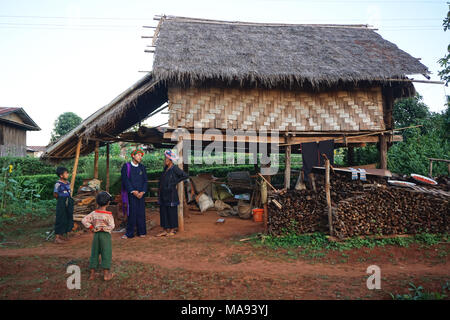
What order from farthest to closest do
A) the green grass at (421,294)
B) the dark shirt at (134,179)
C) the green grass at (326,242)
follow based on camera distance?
the dark shirt at (134,179) < the green grass at (326,242) < the green grass at (421,294)

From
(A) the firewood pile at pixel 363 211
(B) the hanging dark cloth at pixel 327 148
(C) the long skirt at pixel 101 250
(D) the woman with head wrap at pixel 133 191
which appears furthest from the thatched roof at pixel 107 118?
(B) the hanging dark cloth at pixel 327 148

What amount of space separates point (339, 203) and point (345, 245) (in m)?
0.78

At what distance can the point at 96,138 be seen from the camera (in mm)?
7160

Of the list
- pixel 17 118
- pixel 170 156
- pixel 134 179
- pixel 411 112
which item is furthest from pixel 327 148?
pixel 17 118

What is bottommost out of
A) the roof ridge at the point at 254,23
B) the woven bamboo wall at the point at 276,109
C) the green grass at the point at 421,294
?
the green grass at the point at 421,294

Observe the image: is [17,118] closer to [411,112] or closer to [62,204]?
[62,204]

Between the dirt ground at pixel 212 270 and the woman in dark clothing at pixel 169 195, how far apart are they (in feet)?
1.27

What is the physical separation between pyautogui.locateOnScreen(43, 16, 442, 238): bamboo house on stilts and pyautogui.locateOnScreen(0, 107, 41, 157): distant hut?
11.1m

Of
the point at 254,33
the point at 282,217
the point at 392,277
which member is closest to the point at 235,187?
the point at 282,217

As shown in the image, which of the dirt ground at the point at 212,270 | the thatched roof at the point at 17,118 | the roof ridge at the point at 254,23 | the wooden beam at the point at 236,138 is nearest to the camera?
the dirt ground at the point at 212,270

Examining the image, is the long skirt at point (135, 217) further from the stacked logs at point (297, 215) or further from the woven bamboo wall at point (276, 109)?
the stacked logs at point (297, 215)

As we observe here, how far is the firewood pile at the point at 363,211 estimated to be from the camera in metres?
5.22

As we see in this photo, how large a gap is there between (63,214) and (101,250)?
2.71 meters

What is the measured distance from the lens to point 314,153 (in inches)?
256
